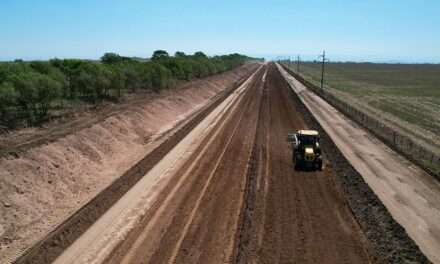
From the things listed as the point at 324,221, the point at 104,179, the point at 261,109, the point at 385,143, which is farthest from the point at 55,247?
the point at 261,109

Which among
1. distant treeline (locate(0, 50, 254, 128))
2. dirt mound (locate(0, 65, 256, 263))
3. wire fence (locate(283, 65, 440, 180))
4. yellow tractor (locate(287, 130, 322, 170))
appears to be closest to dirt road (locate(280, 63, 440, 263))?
wire fence (locate(283, 65, 440, 180))

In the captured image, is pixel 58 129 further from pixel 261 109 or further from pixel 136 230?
pixel 261 109

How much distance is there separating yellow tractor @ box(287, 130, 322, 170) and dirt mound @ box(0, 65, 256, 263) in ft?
39.5

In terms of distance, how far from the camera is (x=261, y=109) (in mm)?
53000

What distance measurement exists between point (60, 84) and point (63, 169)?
681 inches

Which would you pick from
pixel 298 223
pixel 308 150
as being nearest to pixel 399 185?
pixel 308 150

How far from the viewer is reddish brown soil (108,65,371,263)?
15070mm

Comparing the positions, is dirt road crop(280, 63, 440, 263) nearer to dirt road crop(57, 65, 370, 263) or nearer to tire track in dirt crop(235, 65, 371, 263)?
tire track in dirt crop(235, 65, 371, 263)

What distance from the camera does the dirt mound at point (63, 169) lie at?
17.5 metres

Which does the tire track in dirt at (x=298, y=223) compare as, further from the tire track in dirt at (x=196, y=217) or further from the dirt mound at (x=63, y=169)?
the dirt mound at (x=63, y=169)

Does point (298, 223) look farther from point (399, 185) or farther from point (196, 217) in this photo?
point (399, 185)

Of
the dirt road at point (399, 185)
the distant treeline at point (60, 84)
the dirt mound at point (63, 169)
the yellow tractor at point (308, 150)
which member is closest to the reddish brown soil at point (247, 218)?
the yellow tractor at point (308, 150)

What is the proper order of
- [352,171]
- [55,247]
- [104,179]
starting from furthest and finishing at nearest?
[352,171], [104,179], [55,247]

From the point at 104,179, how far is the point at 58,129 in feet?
30.5
